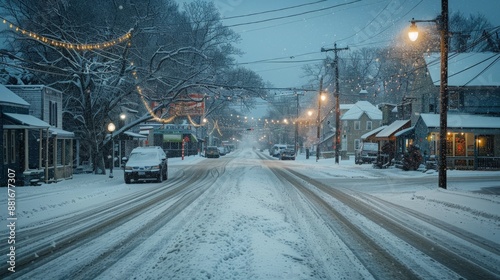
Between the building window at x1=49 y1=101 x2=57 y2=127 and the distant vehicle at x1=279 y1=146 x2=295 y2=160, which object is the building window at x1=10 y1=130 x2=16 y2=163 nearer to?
the building window at x1=49 y1=101 x2=57 y2=127

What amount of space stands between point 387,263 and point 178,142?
54.6 m

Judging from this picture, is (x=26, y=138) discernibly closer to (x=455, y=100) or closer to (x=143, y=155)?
(x=143, y=155)

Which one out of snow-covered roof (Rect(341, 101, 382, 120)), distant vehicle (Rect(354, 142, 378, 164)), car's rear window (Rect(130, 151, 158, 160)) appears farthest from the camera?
snow-covered roof (Rect(341, 101, 382, 120))

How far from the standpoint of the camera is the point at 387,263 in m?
5.96

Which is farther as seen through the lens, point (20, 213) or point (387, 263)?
point (20, 213)

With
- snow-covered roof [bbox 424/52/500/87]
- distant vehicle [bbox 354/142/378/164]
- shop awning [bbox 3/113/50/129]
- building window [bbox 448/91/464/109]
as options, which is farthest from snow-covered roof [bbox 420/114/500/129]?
shop awning [bbox 3/113/50/129]

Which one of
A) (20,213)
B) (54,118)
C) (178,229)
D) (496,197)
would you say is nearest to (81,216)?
(20,213)

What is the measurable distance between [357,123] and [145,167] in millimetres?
49860

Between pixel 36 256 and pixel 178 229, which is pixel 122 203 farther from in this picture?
pixel 36 256

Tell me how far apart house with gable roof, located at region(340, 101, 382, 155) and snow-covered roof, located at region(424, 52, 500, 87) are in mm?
27248

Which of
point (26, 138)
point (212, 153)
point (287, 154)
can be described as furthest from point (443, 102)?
point (212, 153)

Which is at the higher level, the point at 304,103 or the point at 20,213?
the point at 304,103

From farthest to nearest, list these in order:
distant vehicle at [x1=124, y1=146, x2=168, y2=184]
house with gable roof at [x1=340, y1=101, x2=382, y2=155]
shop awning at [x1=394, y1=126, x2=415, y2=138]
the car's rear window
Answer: house with gable roof at [x1=340, y1=101, x2=382, y2=155], shop awning at [x1=394, y1=126, x2=415, y2=138], the car's rear window, distant vehicle at [x1=124, y1=146, x2=168, y2=184]

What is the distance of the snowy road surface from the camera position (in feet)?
18.2
